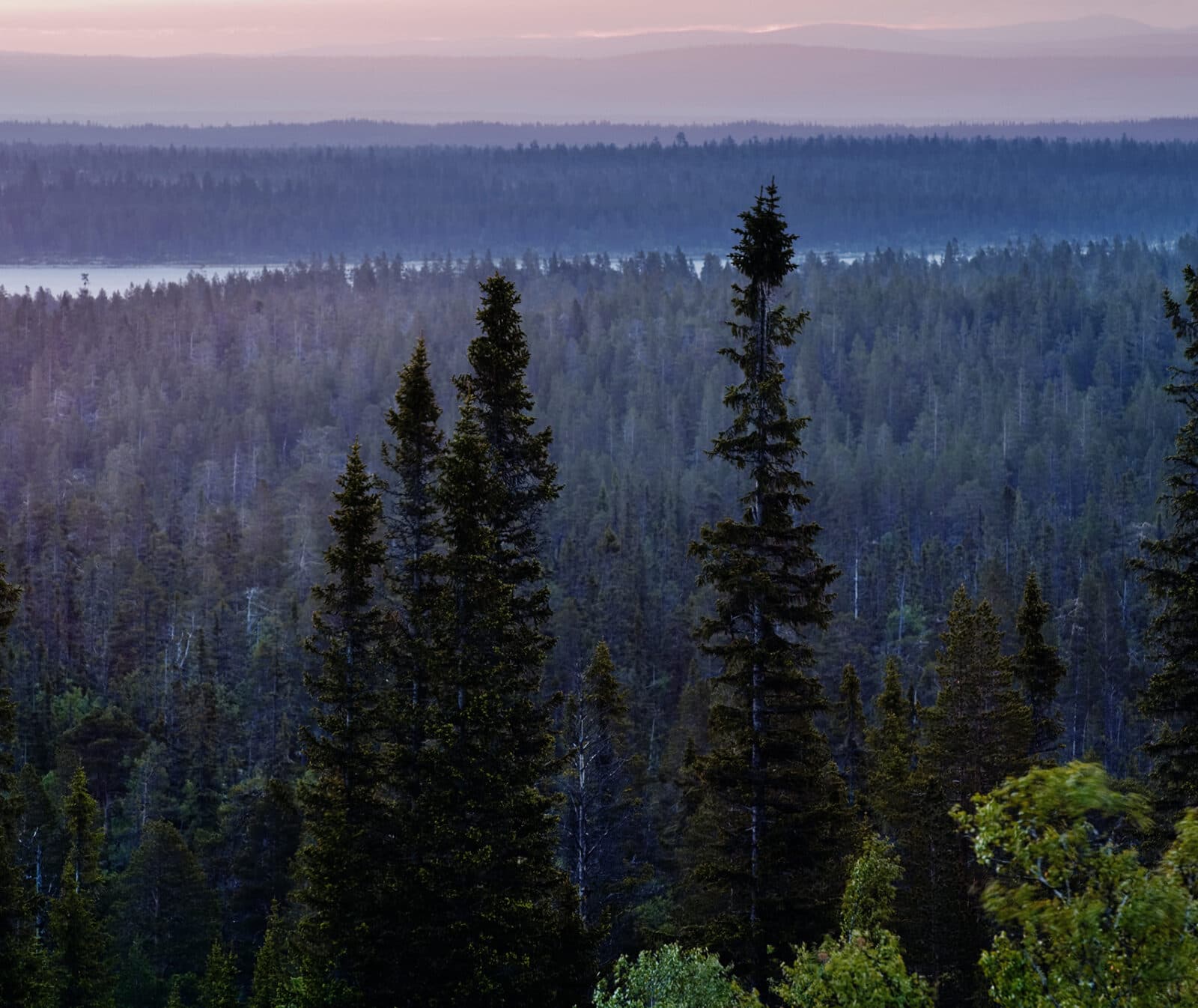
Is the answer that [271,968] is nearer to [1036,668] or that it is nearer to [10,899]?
[10,899]

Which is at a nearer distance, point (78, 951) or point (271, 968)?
point (271, 968)

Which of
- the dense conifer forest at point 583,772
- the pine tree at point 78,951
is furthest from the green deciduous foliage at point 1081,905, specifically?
the pine tree at point 78,951

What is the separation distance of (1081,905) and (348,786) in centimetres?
1661

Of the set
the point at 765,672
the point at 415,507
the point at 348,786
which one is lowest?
the point at 348,786

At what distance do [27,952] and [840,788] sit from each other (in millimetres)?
15446

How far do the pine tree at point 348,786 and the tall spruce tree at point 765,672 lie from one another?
19.1 ft

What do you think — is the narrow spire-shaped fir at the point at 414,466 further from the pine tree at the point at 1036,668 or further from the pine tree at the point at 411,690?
the pine tree at the point at 1036,668

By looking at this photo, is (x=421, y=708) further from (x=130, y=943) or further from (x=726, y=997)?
(x=130, y=943)

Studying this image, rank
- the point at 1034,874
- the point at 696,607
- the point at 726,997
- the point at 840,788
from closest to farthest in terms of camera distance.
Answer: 1. the point at 1034,874
2. the point at 726,997
3. the point at 840,788
4. the point at 696,607

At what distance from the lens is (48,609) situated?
111 m

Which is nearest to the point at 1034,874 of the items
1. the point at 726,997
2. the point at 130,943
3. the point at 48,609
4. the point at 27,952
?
the point at 726,997

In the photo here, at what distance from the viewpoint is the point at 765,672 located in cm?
2442

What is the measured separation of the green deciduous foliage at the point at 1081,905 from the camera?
11.5 meters

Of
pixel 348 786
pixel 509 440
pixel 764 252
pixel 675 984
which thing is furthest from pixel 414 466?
pixel 675 984
